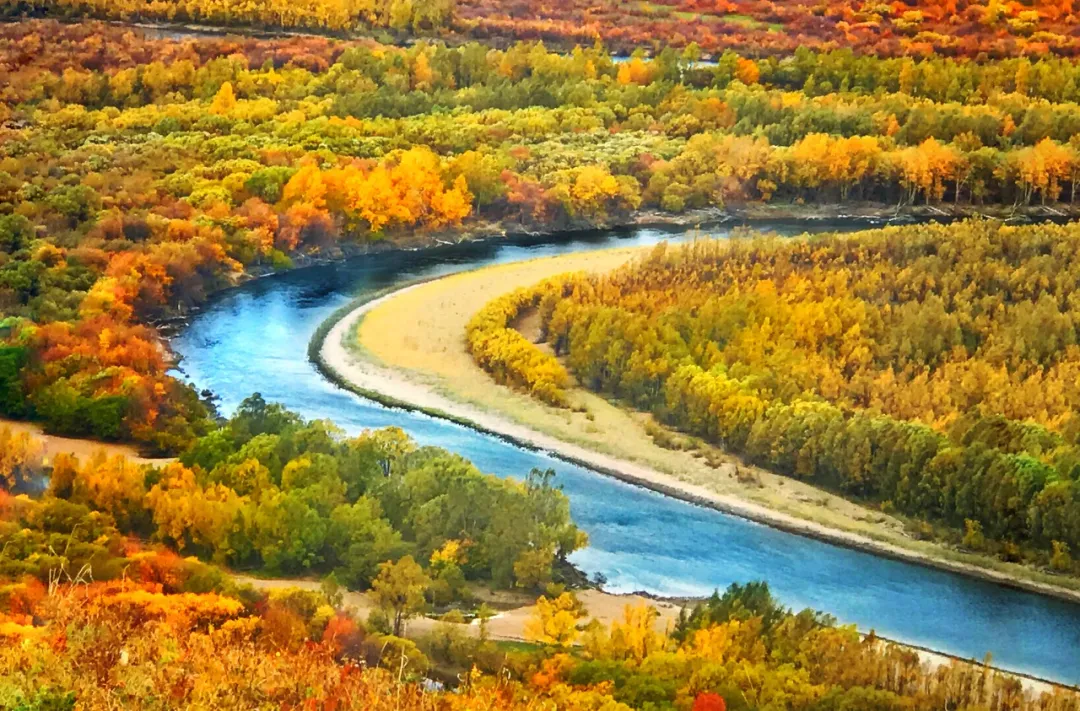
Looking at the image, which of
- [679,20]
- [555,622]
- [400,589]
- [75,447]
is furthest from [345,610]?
[679,20]

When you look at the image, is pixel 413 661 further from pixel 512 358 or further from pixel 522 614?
pixel 512 358

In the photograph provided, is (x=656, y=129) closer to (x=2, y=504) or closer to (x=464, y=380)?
(x=464, y=380)

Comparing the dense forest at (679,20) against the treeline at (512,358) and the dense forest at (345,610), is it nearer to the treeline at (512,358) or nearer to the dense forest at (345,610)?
the treeline at (512,358)

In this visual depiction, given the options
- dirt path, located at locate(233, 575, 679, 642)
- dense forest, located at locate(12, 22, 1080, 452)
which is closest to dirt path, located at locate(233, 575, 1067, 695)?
dirt path, located at locate(233, 575, 679, 642)

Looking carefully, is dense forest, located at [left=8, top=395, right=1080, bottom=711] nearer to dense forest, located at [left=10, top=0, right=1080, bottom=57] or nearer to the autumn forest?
the autumn forest

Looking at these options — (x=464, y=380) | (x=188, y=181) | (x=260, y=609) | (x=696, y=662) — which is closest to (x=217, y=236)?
(x=188, y=181)
